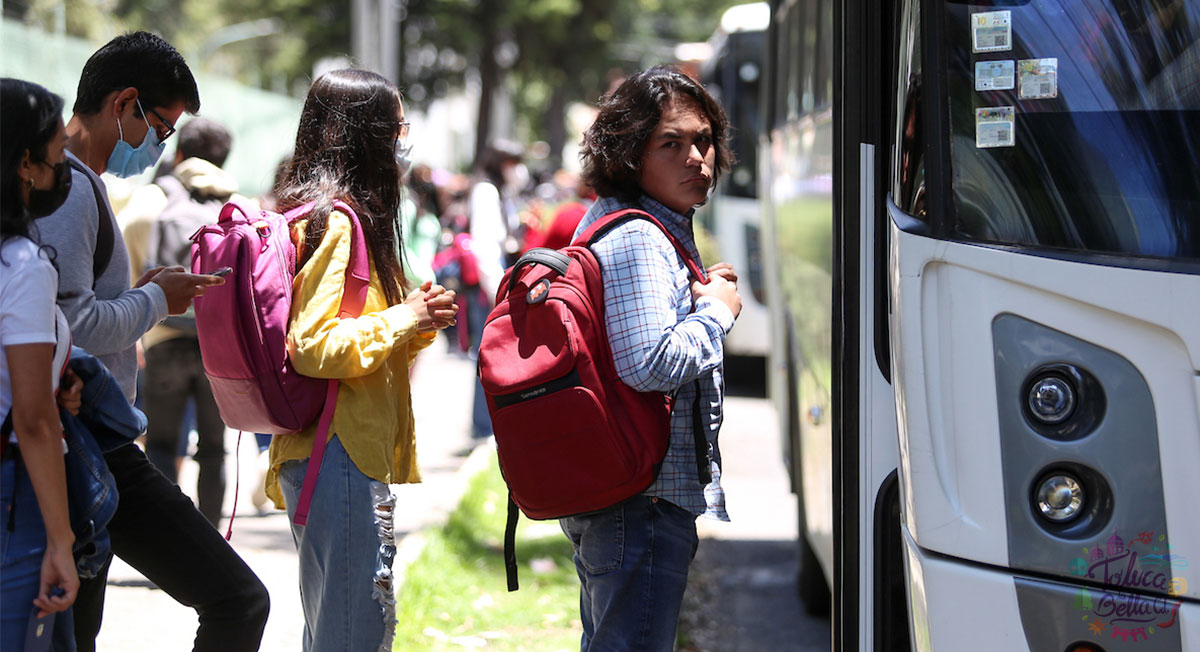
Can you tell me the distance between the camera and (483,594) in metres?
5.87

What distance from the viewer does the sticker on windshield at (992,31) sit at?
3.02 meters

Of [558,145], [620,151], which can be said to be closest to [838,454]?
[620,151]

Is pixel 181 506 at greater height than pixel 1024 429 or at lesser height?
lesser

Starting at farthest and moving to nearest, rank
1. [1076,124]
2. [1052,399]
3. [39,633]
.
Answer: [1076,124] < [1052,399] < [39,633]

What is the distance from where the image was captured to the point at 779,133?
781 cm

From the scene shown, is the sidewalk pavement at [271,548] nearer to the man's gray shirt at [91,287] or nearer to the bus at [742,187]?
the man's gray shirt at [91,287]

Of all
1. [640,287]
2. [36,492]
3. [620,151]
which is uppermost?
[620,151]

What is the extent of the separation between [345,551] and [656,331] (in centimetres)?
95

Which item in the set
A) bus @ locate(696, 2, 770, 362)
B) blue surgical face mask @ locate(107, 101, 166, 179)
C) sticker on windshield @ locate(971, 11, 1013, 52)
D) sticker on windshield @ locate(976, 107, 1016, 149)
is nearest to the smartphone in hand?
blue surgical face mask @ locate(107, 101, 166, 179)

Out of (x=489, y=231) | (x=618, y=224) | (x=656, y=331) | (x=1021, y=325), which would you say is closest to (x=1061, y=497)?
(x=1021, y=325)

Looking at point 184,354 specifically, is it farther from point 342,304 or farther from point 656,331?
point 656,331

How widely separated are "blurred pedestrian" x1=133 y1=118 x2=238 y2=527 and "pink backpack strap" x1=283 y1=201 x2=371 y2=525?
266 centimetres

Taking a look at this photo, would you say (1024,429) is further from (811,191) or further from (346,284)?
(811,191)

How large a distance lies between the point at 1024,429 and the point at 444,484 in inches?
228
